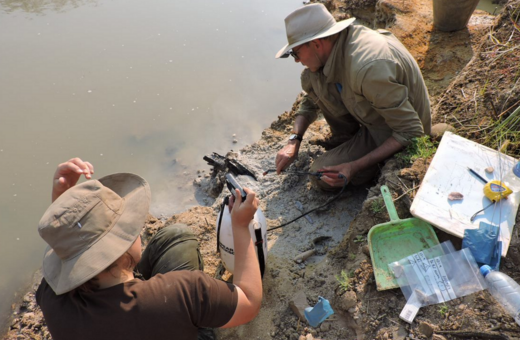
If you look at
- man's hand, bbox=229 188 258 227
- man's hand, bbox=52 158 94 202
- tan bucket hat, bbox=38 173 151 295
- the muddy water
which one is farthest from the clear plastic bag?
the muddy water

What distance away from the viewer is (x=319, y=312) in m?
2.48

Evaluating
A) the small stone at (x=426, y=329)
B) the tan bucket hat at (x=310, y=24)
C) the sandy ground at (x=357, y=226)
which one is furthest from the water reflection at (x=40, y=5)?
the small stone at (x=426, y=329)

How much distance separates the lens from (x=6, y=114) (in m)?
5.43

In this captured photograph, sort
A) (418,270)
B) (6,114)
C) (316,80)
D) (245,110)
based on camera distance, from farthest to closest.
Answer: (245,110), (6,114), (316,80), (418,270)

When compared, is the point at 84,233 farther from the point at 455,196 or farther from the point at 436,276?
the point at 455,196

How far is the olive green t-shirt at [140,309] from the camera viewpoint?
5.73 ft

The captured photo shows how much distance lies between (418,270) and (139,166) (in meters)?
3.77

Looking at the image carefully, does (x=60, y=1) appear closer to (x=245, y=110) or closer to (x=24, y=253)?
(x=245, y=110)

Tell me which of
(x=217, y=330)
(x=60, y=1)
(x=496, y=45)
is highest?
(x=60, y=1)

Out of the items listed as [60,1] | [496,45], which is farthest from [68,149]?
[496,45]

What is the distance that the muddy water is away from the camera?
15.7 ft

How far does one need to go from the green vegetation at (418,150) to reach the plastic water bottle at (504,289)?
1.06 metres

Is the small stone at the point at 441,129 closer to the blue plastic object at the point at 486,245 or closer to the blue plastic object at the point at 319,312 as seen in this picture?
the blue plastic object at the point at 486,245

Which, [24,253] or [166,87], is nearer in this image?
[24,253]
